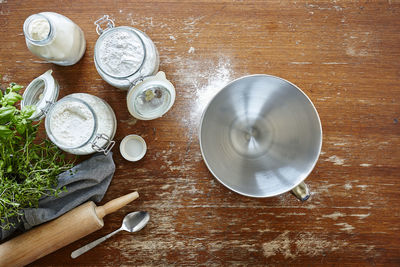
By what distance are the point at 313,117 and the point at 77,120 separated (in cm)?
66

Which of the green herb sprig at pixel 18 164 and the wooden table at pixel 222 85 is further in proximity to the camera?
the wooden table at pixel 222 85

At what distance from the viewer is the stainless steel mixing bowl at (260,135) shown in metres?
0.86

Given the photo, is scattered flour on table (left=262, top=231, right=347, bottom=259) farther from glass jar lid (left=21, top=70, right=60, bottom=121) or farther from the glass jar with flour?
Answer: glass jar lid (left=21, top=70, right=60, bottom=121)

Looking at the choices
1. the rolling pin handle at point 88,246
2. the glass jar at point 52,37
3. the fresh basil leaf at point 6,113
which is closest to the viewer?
the fresh basil leaf at point 6,113

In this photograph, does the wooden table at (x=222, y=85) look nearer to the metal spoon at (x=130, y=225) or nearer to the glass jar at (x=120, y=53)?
the metal spoon at (x=130, y=225)

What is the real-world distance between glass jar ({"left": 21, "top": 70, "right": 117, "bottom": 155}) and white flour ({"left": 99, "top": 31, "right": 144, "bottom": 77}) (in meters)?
0.12

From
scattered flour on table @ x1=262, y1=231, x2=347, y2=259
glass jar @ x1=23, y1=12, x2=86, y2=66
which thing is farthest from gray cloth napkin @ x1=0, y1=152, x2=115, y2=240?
scattered flour on table @ x1=262, y1=231, x2=347, y2=259

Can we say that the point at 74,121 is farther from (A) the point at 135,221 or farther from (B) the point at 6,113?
(A) the point at 135,221

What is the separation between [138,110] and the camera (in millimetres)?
843

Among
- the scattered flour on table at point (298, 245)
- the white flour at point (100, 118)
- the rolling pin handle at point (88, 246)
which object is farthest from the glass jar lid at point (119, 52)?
the scattered flour on table at point (298, 245)

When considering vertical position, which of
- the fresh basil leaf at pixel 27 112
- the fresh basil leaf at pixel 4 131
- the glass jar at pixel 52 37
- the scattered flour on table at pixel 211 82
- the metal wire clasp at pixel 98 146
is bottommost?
the metal wire clasp at pixel 98 146

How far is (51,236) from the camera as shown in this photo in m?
0.85

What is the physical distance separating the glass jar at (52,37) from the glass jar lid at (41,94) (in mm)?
67

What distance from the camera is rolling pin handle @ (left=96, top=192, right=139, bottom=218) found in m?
0.88
